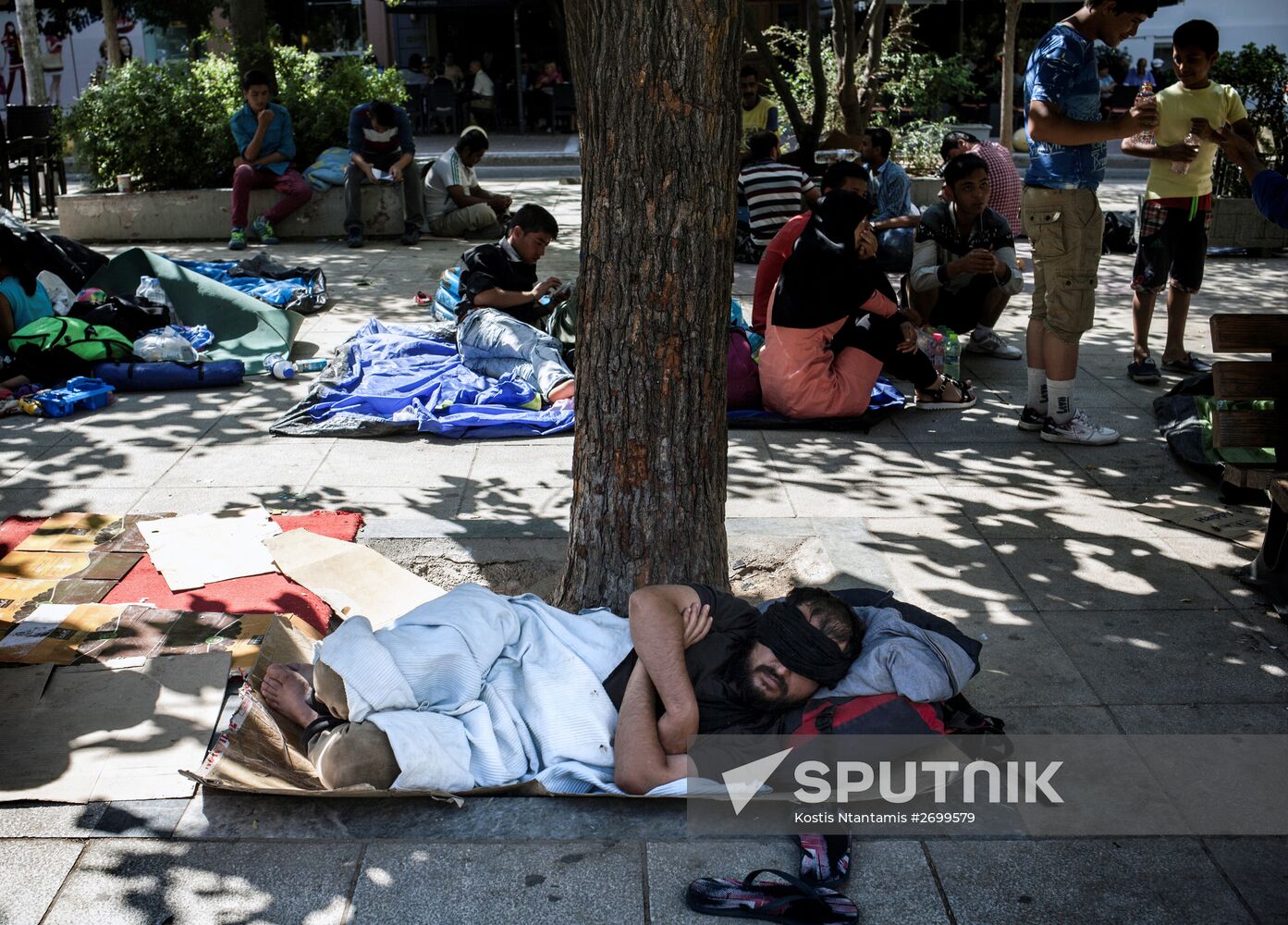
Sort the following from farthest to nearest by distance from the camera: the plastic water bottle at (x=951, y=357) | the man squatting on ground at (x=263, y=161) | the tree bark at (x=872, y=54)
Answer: the tree bark at (x=872, y=54) < the man squatting on ground at (x=263, y=161) < the plastic water bottle at (x=951, y=357)

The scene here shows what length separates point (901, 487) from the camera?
5730 millimetres

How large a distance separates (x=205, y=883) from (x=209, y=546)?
217cm

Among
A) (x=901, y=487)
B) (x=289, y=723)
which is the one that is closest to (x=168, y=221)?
(x=901, y=487)

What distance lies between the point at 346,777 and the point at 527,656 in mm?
619

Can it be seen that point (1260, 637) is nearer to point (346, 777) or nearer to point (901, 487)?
point (901, 487)

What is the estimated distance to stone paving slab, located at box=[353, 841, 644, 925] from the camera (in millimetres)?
2891

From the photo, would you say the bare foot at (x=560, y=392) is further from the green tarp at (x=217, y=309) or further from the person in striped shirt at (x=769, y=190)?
the person in striped shirt at (x=769, y=190)

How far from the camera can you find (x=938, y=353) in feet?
24.1

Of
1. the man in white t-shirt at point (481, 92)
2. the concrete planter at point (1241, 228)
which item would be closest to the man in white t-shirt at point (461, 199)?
the concrete planter at point (1241, 228)

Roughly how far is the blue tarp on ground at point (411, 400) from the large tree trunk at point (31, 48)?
1011cm

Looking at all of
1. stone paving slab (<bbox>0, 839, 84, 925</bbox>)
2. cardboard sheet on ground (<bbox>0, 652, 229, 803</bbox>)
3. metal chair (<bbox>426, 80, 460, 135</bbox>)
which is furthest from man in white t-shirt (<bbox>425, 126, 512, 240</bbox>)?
metal chair (<bbox>426, 80, 460, 135</bbox>)

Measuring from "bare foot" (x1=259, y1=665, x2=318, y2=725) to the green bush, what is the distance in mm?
9873

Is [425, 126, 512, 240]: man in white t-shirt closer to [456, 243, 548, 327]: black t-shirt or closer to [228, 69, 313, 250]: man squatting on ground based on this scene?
[228, 69, 313, 250]: man squatting on ground

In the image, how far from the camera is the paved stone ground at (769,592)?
2955 millimetres
